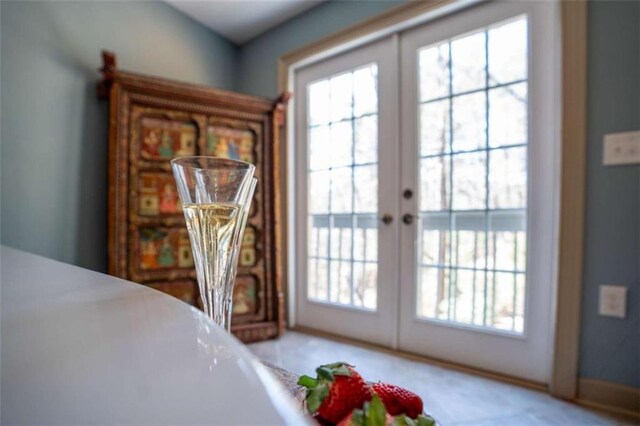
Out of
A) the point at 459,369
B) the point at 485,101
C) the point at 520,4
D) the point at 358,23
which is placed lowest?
the point at 459,369

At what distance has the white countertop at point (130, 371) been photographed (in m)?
0.15

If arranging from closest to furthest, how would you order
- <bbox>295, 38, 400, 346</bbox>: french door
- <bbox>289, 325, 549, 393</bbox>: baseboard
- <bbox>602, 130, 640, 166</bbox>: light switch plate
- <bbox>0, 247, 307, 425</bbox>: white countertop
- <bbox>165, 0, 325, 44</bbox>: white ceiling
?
<bbox>0, 247, 307, 425</bbox>: white countertop, <bbox>602, 130, 640, 166</bbox>: light switch plate, <bbox>289, 325, 549, 393</bbox>: baseboard, <bbox>295, 38, 400, 346</bbox>: french door, <bbox>165, 0, 325, 44</bbox>: white ceiling

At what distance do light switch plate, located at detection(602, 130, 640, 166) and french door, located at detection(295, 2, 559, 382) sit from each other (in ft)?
0.67

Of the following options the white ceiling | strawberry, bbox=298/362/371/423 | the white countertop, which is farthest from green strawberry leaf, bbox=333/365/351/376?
the white ceiling

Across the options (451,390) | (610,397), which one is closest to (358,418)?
(451,390)

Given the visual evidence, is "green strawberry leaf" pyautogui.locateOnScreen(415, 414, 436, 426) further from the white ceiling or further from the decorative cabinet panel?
the white ceiling

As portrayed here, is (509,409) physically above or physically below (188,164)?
below

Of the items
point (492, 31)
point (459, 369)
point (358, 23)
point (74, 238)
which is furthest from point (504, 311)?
point (74, 238)

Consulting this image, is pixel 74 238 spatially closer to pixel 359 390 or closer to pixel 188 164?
pixel 188 164

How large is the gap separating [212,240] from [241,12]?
8.03ft

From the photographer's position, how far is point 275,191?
231cm

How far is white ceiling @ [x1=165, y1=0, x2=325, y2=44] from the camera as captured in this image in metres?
2.28

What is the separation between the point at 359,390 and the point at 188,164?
1.16 feet

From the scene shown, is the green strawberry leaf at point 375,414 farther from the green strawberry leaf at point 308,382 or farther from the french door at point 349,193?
the french door at point 349,193
